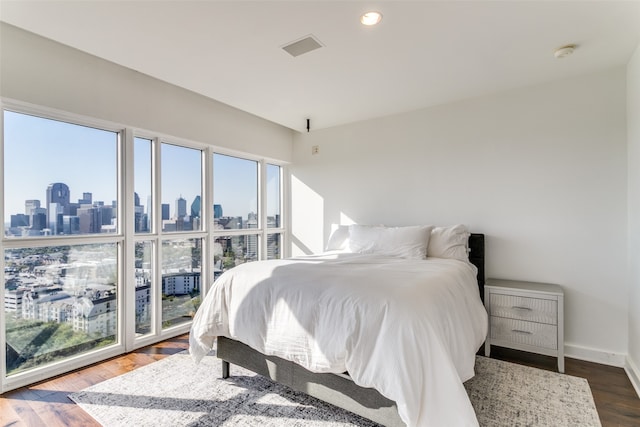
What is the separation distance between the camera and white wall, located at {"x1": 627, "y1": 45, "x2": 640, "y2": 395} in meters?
2.30

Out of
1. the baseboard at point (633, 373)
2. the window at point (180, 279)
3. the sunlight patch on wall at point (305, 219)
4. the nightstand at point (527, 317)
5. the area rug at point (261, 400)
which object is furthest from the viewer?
the sunlight patch on wall at point (305, 219)

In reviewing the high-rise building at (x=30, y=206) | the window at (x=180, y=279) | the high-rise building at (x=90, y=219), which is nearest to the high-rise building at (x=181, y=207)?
the window at (x=180, y=279)

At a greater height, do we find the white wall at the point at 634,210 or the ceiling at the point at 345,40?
the ceiling at the point at 345,40

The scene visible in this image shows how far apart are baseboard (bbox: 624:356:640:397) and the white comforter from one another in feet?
3.49

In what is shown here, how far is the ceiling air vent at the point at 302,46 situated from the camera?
2.22 meters

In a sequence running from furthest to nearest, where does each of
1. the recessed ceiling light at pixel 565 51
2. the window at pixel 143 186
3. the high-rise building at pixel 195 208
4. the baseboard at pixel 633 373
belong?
the high-rise building at pixel 195 208
the window at pixel 143 186
the recessed ceiling light at pixel 565 51
the baseboard at pixel 633 373

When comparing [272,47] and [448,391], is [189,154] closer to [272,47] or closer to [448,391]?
[272,47]

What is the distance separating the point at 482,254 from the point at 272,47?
8.78 ft

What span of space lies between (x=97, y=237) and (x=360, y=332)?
8.13ft

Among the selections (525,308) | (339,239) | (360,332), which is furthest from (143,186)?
(525,308)

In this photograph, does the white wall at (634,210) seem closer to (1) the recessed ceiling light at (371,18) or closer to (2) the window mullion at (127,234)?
(1) the recessed ceiling light at (371,18)

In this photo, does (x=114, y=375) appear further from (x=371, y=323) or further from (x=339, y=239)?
(x=339, y=239)

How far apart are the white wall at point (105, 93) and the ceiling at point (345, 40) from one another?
1.10ft

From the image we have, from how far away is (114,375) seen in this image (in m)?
2.47
